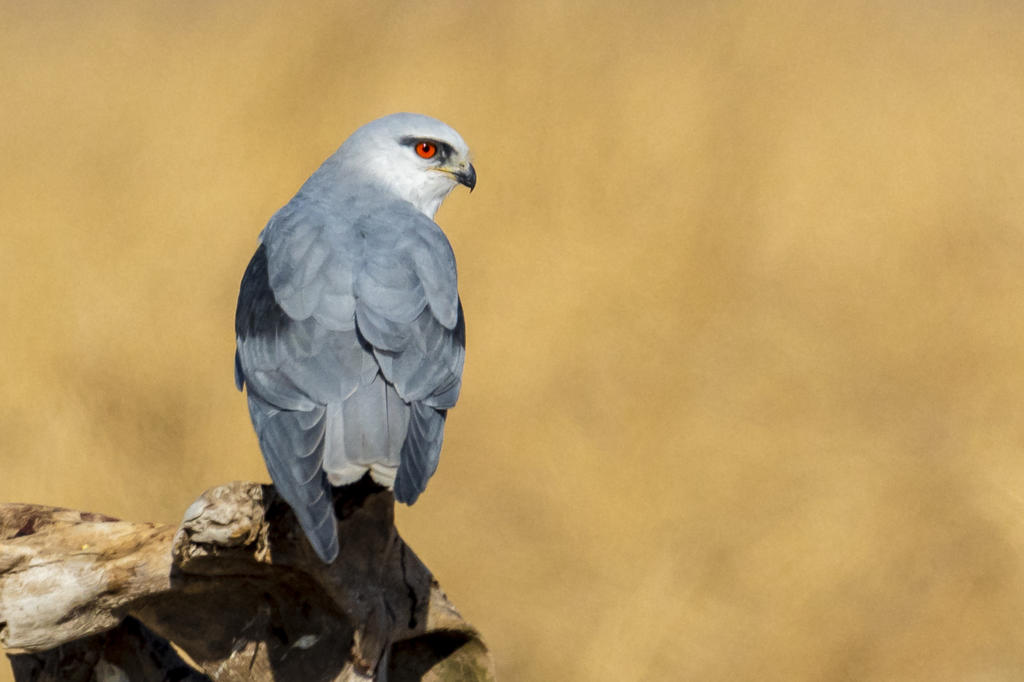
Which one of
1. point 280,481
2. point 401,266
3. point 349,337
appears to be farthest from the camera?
point 401,266

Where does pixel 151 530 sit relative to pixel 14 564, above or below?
above

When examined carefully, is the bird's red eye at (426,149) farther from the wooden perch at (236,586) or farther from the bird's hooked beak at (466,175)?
the wooden perch at (236,586)

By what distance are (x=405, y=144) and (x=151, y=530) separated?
144cm

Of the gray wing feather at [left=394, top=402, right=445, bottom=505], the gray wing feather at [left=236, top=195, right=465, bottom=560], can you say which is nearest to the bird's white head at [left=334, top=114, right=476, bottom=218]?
the gray wing feather at [left=236, top=195, right=465, bottom=560]

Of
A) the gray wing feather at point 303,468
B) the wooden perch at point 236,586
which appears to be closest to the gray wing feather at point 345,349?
the gray wing feather at point 303,468

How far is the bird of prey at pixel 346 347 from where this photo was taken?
2502mm

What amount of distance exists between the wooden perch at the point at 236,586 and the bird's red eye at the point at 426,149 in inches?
47.9

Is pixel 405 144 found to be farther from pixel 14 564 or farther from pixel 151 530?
pixel 14 564

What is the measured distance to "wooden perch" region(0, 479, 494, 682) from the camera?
8.97 ft

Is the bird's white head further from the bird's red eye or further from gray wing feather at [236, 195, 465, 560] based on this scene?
gray wing feather at [236, 195, 465, 560]

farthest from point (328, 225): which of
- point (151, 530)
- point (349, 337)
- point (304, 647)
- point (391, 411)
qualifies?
point (304, 647)

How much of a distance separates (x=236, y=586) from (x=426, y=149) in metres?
1.49

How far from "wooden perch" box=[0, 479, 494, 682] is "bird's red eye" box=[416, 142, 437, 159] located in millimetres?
1217

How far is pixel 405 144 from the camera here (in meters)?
3.53
